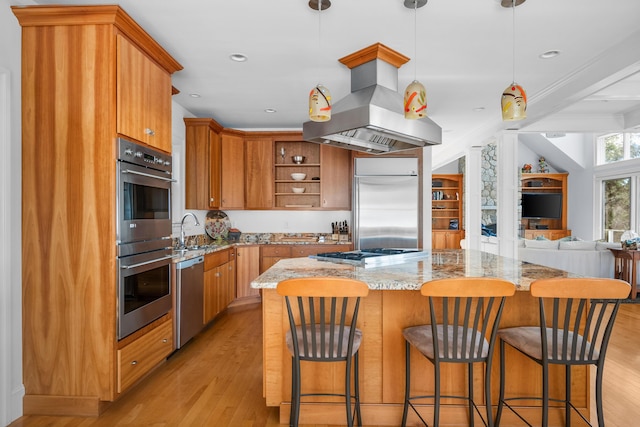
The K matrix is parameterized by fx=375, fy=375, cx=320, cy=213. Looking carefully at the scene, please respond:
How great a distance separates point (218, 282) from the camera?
4227 mm

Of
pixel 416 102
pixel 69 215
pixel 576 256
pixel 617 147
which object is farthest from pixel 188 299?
pixel 617 147

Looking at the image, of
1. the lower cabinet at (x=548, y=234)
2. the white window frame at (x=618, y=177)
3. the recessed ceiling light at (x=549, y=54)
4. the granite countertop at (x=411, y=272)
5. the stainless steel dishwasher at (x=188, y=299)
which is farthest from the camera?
the lower cabinet at (x=548, y=234)

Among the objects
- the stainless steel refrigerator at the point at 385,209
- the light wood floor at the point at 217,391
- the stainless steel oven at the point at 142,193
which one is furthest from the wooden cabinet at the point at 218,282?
the stainless steel refrigerator at the point at 385,209

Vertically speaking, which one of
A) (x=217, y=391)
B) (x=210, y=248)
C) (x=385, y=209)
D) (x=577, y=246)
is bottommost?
(x=217, y=391)

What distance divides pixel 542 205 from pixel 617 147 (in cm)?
212

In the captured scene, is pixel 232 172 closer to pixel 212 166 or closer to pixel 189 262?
pixel 212 166

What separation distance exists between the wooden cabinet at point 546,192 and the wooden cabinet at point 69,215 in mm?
9873

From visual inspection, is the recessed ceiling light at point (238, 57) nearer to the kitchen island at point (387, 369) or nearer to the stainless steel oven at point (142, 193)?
the stainless steel oven at point (142, 193)

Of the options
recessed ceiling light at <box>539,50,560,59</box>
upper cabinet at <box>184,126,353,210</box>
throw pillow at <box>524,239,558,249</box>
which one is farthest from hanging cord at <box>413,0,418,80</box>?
throw pillow at <box>524,239,558,249</box>

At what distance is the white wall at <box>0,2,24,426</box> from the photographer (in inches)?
85.2

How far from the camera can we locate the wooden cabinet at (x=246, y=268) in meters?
4.91

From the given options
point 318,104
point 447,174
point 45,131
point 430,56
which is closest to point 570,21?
point 430,56

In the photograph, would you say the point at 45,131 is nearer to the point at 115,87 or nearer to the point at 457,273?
the point at 115,87

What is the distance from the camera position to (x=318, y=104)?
7.43 ft
